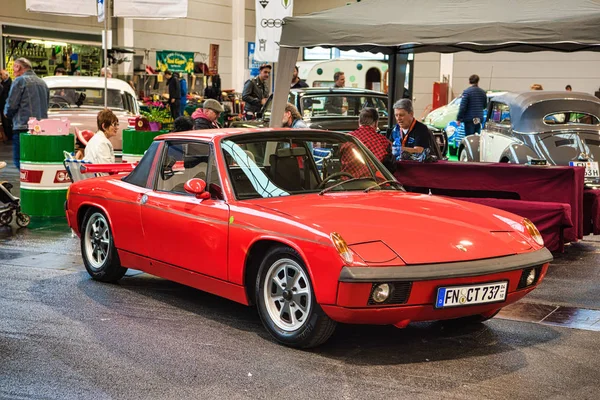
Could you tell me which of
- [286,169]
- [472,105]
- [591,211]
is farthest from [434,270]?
[472,105]

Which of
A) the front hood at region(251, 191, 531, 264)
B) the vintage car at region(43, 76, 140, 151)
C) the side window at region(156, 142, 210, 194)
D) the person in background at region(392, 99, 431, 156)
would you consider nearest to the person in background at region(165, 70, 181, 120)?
the vintage car at region(43, 76, 140, 151)

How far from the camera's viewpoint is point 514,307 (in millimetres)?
6926

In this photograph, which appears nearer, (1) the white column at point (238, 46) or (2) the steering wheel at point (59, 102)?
(2) the steering wheel at point (59, 102)

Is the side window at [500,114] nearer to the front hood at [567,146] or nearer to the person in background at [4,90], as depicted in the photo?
the front hood at [567,146]

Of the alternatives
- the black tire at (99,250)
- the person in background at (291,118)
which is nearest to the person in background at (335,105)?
the person in background at (291,118)

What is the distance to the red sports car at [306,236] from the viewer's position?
16.9ft

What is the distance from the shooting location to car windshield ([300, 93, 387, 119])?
15.6m

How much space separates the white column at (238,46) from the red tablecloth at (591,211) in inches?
1096

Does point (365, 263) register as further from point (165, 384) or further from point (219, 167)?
point (219, 167)

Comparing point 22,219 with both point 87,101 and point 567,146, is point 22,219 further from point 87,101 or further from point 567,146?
point 87,101

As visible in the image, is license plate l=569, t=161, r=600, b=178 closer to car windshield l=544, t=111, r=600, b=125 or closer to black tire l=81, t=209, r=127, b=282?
car windshield l=544, t=111, r=600, b=125

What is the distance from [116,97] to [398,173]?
11.4 m

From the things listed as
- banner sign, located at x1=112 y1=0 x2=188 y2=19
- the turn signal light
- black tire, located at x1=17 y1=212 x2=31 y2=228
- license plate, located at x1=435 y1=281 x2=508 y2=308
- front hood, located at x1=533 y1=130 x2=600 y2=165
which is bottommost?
black tire, located at x1=17 y1=212 x2=31 y2=228

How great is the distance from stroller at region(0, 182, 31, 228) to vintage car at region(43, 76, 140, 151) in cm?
772
